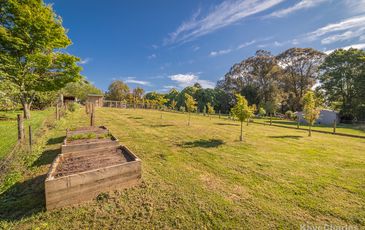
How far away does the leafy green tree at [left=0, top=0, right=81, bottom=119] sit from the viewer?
10.6 metres

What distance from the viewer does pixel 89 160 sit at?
155 inches

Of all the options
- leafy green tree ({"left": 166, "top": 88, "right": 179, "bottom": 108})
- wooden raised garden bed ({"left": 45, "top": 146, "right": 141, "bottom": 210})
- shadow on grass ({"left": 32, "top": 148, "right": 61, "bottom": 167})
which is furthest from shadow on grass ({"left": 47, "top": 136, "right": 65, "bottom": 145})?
leafy green tree ({"left": 166, "top": 88, "right": 179, "bottom": 108})

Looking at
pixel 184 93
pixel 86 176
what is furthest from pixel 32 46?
pixel 184 93

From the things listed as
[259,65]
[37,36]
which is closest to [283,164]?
[37,36]

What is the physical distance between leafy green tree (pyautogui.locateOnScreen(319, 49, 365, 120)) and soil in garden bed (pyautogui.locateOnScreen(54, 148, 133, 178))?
37524 mm

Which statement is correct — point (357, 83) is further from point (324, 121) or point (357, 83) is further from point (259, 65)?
point (259, 65)

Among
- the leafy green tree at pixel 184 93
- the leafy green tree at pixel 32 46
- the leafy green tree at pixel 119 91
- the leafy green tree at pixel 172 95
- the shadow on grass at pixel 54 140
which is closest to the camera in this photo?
the shadow on grass at pixel 54 140

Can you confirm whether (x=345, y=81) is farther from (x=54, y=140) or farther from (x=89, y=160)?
(x=54, y=140)

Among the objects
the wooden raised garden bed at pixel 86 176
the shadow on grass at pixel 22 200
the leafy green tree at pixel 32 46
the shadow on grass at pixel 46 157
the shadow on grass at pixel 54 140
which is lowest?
the shadow on grass at pixel 22 200

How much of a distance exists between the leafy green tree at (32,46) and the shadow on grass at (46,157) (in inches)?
292

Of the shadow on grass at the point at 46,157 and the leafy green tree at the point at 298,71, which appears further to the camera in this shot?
the leafy green tree at the point at 298,71

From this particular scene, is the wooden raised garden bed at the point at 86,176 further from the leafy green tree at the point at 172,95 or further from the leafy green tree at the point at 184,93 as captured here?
the leafy green tree at the point at 172,95

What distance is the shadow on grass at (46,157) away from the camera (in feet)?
15.3

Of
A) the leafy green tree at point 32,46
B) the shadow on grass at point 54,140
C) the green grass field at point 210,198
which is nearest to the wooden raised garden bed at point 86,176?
the green grass field at point 210,198
